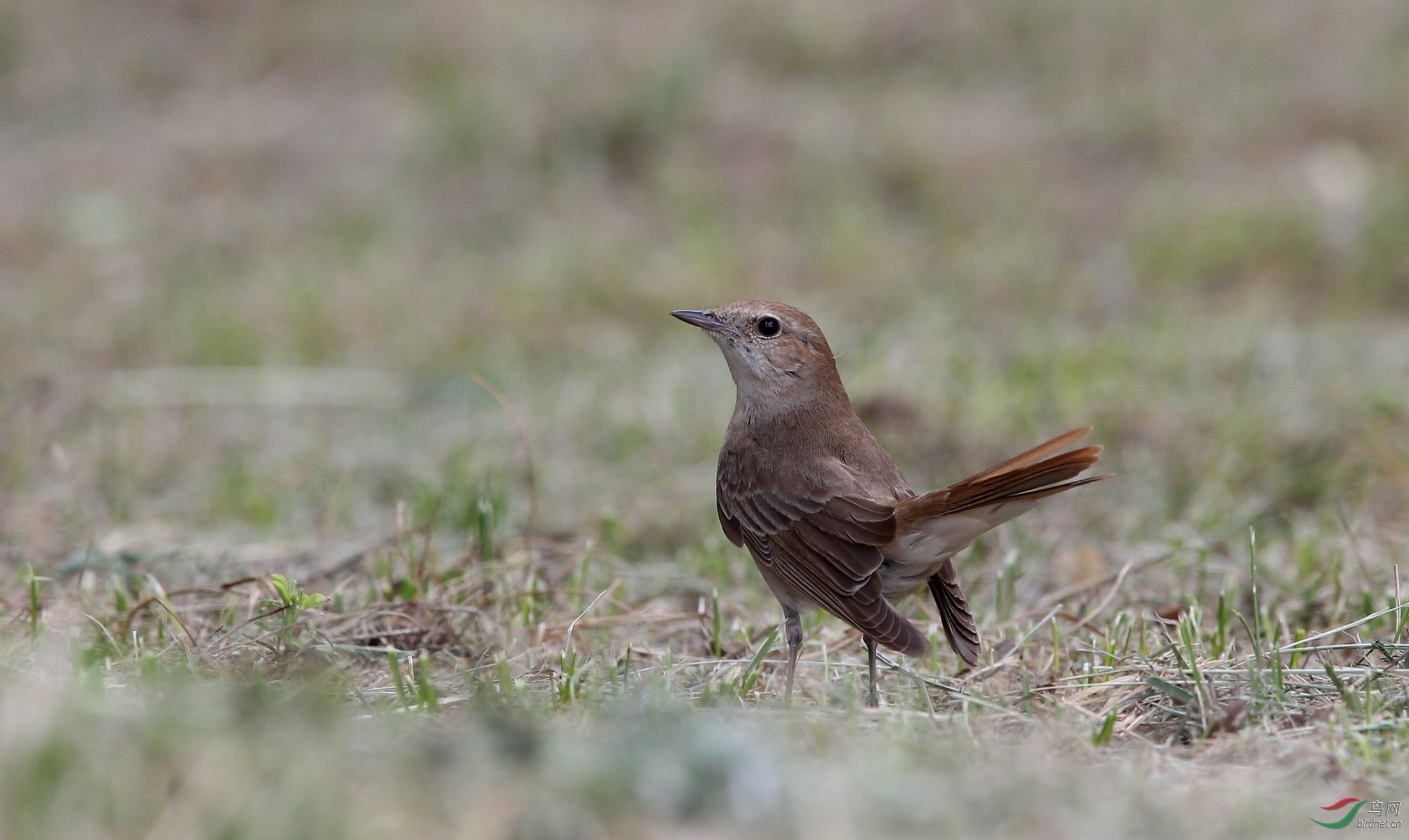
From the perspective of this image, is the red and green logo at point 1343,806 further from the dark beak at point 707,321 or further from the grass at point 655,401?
the dark beak at point 707,321

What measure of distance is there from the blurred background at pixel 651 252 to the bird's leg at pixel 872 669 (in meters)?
1.55

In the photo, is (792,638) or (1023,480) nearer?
(1023,480)

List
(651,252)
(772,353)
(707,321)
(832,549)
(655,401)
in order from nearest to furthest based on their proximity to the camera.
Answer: (832,549) < (772,353) < (707,321) < (655,401) < (651,252)

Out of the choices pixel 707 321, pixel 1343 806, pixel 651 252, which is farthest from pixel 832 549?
pixel 651 252

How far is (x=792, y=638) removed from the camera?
145 inches

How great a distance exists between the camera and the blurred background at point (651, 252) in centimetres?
582

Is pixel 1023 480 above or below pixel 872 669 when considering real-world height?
above

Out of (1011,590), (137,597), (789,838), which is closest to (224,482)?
(137,597)

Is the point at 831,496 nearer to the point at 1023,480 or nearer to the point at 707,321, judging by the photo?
the point at 1023,480

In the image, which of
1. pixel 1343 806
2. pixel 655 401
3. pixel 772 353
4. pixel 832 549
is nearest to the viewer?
pixel 1343 806

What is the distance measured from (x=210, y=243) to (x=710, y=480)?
192 inches

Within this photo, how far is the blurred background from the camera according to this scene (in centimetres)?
582

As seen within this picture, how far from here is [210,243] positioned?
30.1 feet

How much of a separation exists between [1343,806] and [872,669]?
120 cm
